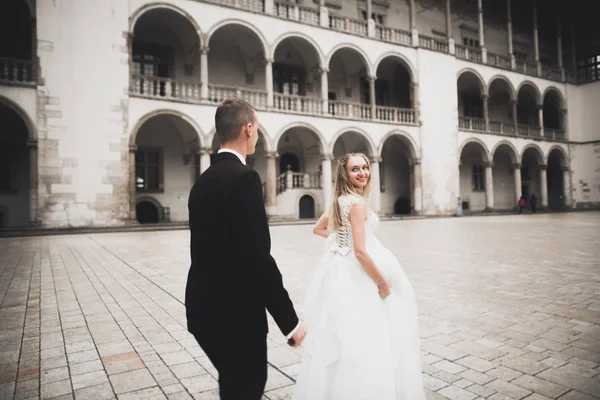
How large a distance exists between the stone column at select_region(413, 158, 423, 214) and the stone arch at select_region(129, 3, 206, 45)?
49.3 ft

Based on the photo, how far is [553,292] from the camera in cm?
461

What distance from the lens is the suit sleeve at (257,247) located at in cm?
159

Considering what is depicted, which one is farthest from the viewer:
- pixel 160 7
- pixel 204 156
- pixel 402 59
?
pixel 402 59

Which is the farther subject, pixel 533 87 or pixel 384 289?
pixel 533 87

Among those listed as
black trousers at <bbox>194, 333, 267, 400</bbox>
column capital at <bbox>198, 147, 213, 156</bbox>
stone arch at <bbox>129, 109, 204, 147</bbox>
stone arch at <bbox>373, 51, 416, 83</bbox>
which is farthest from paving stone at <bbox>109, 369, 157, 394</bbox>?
stone arch at <bbox>373, 51, 416, 83</bbox>

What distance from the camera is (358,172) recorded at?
2.54 meters

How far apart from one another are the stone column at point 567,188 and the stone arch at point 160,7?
105 ft

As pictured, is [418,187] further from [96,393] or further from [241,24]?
[96,393]

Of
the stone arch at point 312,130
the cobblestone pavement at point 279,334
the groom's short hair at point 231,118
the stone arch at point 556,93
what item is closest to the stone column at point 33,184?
the cobblestone pavement at point 279,334

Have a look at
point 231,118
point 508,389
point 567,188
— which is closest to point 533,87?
point 567,188

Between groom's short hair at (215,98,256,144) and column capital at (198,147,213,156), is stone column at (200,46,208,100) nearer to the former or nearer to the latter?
column capital at (198,147,213,156)

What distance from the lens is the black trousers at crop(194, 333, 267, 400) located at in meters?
1.65

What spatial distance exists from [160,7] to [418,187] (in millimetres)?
17994

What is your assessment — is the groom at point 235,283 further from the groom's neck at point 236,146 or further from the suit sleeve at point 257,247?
the groom's neck at point 236,146
